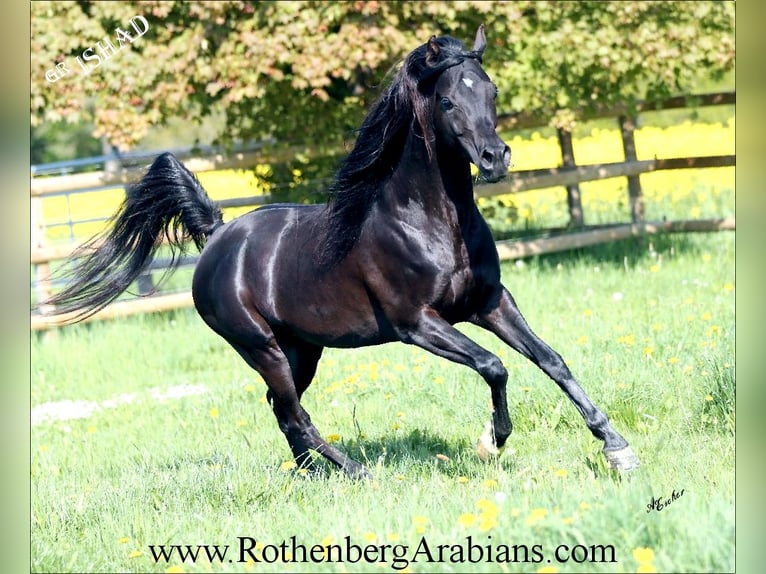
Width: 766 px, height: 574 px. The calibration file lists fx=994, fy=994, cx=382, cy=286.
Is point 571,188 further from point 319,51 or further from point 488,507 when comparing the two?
point 488,507

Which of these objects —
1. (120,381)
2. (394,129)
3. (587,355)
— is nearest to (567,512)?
(394,129)

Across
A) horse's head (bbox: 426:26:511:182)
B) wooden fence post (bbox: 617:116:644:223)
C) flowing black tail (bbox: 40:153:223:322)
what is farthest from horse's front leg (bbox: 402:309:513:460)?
wooden fence post (bbox: 617:116:644:223)

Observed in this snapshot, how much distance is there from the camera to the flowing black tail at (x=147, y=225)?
568 centimetres

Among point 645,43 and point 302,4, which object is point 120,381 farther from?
point 645,43

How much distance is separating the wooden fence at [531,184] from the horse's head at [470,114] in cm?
623

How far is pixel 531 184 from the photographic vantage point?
1127 cm

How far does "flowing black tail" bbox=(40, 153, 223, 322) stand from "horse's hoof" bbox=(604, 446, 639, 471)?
2658 mm

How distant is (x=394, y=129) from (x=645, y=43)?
6575 millimetres

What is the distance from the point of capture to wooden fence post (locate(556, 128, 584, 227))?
11805 millimetres

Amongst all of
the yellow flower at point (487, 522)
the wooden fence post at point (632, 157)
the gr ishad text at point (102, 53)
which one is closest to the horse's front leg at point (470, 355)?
the yellow flower at point (487, 522)

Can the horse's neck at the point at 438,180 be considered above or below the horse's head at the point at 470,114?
below

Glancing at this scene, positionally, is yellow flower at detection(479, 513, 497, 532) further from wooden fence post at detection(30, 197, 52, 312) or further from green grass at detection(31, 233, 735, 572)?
wooden fence post at detection(30, 197, 52, 312)

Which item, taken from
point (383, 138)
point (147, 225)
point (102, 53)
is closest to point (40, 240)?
point (102, 53)
